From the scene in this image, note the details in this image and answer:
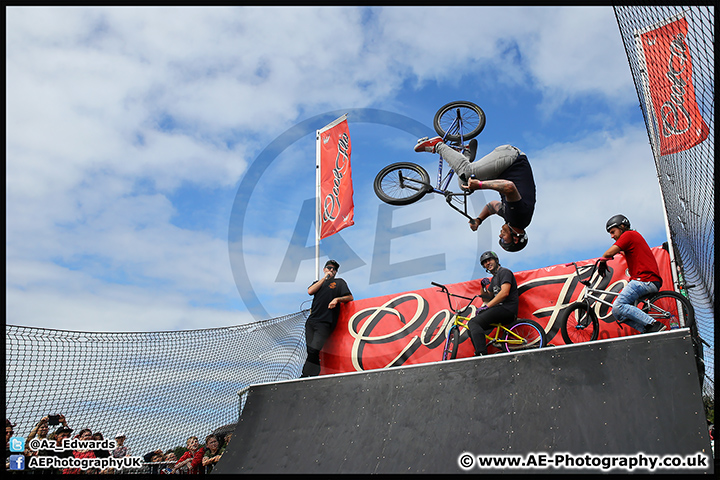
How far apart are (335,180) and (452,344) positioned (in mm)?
5015

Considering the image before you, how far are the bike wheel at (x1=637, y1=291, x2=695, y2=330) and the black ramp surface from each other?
136cm

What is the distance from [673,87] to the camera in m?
4.58

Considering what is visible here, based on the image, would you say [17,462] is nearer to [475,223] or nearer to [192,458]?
[192,458]

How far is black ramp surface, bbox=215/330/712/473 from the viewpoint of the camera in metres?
3.14

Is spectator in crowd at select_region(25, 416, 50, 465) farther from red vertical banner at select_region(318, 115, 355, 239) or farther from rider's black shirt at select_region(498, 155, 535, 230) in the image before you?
rider's black shirt at select_region(498, 155, 535, 230)

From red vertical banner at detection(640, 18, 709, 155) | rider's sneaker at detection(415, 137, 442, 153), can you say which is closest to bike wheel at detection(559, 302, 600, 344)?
red vertical banner at detection(640, 18, 709, 155)

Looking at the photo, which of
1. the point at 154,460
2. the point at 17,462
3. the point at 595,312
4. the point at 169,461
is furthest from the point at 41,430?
the point at 595,312

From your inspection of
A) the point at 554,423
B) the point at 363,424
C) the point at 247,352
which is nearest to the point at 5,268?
the point at 247,352

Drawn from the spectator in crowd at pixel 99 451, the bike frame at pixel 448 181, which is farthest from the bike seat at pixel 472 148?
the spectator in crowd at pixel 99 451

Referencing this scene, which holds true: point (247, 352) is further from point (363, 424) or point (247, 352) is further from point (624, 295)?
point (624, 295)

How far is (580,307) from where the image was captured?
5.31m

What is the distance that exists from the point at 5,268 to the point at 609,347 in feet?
19.8

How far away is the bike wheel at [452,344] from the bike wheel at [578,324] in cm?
131

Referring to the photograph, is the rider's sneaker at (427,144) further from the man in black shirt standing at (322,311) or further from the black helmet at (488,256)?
the man in black shirt standing at (322,311)
